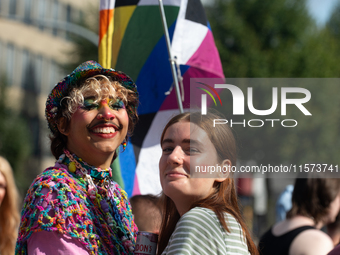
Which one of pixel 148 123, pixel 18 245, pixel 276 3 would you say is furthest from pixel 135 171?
pixel 276 3

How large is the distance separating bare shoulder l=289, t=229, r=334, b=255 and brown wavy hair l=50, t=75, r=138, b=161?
1618 millimetres

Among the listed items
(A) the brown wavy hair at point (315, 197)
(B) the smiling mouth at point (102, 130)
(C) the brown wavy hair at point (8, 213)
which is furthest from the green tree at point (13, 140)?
(B) the smiling mouth at point (102, 130)

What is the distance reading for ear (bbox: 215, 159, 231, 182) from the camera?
215 centimetres

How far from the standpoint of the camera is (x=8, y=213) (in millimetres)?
4059

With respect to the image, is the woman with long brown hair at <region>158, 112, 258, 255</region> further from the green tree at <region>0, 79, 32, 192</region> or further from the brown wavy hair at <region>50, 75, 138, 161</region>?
the green tree at <region>0, 79, 32, 192</region>

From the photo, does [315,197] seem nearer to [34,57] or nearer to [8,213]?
[8,213]

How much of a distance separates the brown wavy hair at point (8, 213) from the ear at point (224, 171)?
7.83 ft

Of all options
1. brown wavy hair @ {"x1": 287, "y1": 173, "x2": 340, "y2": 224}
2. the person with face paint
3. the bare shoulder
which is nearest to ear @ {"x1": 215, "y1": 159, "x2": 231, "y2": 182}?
the person with face paint

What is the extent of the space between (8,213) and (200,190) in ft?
8.25

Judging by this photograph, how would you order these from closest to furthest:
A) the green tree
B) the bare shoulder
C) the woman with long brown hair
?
the woman with long brown hair, the bare shoulder, the green tree

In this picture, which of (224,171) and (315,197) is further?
(315,197)

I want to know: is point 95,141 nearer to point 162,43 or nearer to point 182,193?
point 182,193

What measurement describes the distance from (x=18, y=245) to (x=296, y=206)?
2.29 m

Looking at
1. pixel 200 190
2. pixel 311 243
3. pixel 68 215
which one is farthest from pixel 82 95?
pixel 311 243
